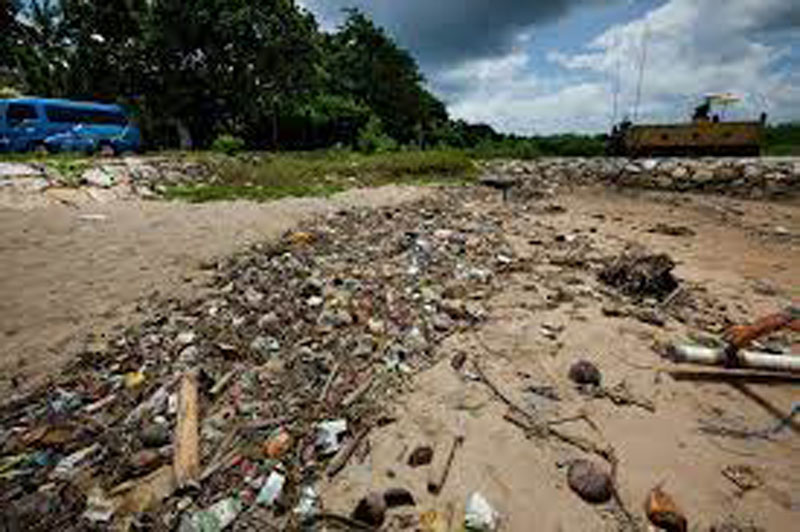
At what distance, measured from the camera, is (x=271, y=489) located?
7.02 ft

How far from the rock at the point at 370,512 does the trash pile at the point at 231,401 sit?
14 centimetres

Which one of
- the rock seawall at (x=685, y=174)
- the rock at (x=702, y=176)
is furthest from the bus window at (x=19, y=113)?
the rock at (x=702, y=176)

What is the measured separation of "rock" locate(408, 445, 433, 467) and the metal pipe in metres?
1.63

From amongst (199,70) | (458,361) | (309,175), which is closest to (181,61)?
(199,70)

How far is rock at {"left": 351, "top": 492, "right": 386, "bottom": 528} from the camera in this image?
1.93 meters

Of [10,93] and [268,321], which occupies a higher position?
[10,93]

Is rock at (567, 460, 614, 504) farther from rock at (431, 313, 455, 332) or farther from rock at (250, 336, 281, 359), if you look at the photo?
rock at (250, 336, 281, 359)

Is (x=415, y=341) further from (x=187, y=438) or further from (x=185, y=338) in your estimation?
(x=185, y=338)

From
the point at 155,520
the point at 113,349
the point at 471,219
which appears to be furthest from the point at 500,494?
the point at 471,219

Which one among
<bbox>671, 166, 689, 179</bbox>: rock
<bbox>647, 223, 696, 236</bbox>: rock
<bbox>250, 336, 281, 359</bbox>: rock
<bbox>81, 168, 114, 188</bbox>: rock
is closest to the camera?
<bbox>250, 336, 281, 359</bbox>: rock

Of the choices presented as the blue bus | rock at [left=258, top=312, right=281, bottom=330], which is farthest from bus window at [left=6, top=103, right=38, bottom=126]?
rock at [left=258, top=312, right=281, bottom=330]

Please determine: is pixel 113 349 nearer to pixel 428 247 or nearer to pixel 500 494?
pixel 500 494

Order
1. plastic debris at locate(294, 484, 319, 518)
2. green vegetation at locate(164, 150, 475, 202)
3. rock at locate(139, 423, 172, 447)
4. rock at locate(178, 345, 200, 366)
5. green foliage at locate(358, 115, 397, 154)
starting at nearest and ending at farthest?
plastic debris at locate(294, 484, 319, 518) → rock at locate(139, 423, 172, 447) → rock at locate(178, 345, 200, 366) → green vegetation at locate(164, 150, 475, 202) → green foliage at locate(358, 115, 397, 154)

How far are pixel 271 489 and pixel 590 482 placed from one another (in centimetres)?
140
